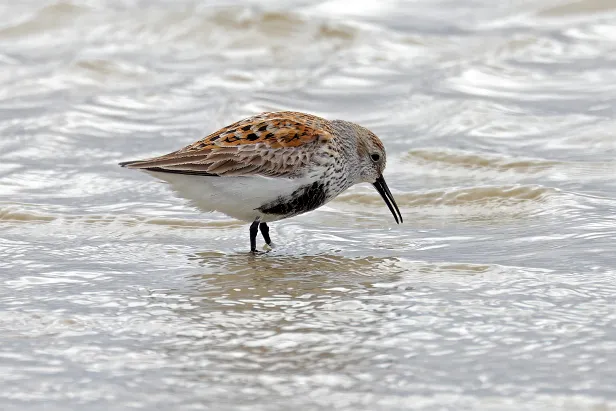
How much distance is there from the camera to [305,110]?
1113cm

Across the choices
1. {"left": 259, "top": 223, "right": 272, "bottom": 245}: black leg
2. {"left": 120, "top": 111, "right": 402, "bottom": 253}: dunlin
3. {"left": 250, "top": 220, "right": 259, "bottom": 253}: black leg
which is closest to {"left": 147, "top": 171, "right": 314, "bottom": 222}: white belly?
{"left": 120, "top": 111, "right": 402, "bottom": 253}: dunlin

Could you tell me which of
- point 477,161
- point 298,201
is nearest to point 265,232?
point 298,201

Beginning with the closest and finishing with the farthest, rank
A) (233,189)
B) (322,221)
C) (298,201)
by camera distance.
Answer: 1. (233,189)
2. (298,201)
3. (322,221)

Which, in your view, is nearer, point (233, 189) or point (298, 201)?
point (233, 189)

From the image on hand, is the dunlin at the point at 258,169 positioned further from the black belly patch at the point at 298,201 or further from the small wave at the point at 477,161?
the small wave at the point at 477,161

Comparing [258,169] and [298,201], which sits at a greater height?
[258,169]

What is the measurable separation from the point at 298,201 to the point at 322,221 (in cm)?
117

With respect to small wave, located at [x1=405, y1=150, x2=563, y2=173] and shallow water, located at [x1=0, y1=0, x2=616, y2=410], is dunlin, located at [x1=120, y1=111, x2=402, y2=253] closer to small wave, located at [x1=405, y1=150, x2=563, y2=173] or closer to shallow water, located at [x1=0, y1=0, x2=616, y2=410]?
shallow water, located at [x1=0, y1=0, x2=616, y2=410]

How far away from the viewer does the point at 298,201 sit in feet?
22.4

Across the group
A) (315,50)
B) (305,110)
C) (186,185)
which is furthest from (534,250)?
(315,50)

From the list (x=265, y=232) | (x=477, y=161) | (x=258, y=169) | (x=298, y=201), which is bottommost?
(x=265, y=232)

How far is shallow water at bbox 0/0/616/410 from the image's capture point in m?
4.51

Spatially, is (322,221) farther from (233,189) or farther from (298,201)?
(233,189)

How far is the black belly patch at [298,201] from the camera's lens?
6785mm
